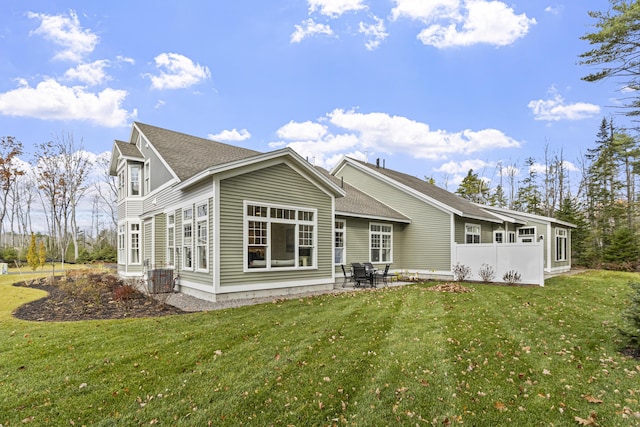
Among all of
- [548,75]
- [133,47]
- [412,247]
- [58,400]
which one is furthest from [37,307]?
[548,75]

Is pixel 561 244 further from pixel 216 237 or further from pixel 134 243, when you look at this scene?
pixel 134 243

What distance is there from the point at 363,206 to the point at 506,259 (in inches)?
254

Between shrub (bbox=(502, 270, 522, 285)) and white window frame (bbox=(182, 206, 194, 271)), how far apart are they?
12166 millimetres

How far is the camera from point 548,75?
1855 cm

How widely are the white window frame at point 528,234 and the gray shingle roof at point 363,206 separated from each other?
957cm

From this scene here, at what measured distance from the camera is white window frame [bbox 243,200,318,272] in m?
10.1

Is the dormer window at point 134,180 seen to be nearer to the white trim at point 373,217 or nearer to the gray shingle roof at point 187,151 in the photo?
the gray shingle roof at point 187,151

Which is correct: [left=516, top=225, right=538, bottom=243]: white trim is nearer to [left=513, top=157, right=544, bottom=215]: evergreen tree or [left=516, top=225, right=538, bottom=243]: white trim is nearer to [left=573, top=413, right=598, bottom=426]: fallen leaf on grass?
[left=513, top=157, right=544, bottom=215]: evergreen tree

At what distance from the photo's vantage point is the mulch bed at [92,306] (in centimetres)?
805

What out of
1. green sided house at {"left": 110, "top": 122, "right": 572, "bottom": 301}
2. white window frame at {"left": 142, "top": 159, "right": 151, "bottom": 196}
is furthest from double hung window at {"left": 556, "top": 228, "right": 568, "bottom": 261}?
white window frame at {"left": 142, "top": 159, "right": 151, "bottom": 196}

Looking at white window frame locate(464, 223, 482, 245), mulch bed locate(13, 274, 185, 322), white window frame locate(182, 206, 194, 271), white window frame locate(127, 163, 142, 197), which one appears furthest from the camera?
white window frame locate(464, 223, 482, 245)

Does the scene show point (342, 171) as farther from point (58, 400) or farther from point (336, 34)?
point (58, 400)

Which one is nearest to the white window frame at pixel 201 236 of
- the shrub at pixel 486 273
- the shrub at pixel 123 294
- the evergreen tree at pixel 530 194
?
the shrub at pixel 123 294

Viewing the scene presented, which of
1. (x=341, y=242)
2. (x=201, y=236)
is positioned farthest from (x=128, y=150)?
(x=341, y=242)
